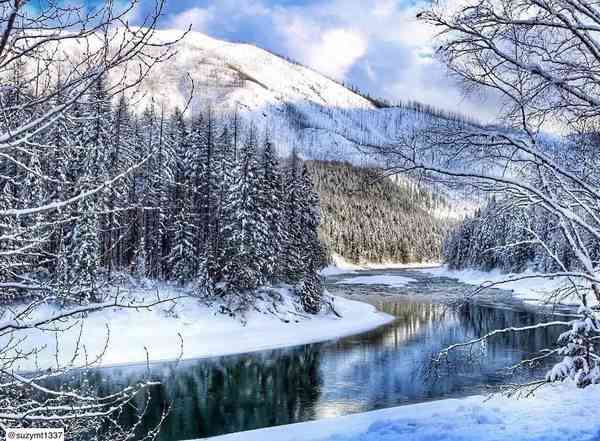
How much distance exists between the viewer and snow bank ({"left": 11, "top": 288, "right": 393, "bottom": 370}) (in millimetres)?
25469

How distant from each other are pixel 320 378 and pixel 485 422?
543 inches

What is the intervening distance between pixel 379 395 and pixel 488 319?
65.8 feet

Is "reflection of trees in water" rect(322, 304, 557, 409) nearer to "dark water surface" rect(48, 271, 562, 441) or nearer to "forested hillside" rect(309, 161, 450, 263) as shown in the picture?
"dark water surface" rect(48, 271, 562, 441)

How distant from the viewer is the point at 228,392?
20031 mm

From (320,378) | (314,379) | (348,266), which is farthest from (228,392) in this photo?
(348,266)

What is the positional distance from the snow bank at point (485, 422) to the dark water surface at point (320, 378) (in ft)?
11.8

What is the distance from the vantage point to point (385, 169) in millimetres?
5816

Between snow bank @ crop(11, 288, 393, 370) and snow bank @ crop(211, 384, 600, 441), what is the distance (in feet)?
52.0

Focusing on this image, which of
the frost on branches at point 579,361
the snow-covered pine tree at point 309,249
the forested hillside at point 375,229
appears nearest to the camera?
the frost on branches at point 579,361

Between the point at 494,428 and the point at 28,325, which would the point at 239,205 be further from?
the point at 28,325

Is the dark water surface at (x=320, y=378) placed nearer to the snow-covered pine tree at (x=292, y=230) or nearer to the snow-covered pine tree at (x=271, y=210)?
the snow-covered pine tree at (x=271, y=210)

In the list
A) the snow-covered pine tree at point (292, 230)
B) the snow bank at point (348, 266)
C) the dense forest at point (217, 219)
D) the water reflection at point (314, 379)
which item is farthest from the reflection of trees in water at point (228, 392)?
the snow bank at point (348, 266)

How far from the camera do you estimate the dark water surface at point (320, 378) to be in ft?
55.8

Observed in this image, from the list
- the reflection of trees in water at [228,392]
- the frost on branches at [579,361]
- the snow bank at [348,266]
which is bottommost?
the reflection of trees in water at [228,392]
